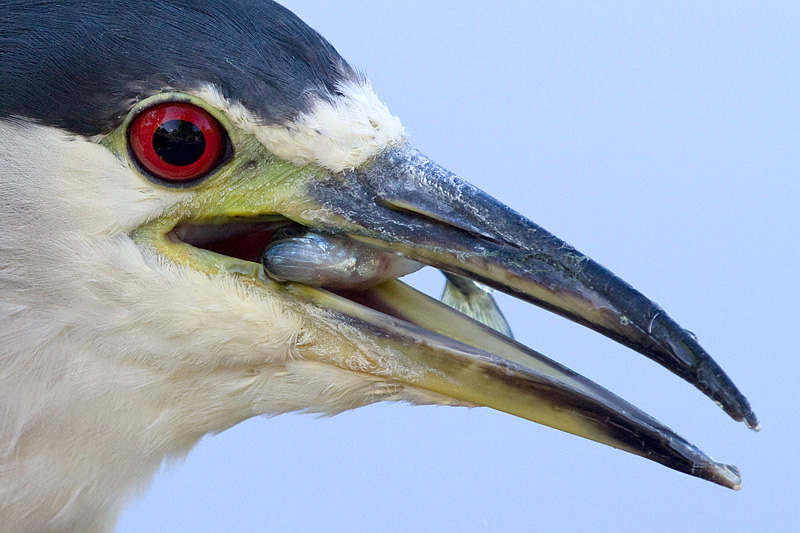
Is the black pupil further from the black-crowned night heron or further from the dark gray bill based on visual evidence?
the dark gray bill

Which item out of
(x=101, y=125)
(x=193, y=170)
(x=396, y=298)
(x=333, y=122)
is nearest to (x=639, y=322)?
(x=396, y=298)

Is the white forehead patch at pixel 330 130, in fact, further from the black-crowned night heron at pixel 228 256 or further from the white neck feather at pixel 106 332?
the white neck feather at pixel 106 332

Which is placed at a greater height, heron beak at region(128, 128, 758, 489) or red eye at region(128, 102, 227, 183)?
red eye at region(128, 102, 227, 183)

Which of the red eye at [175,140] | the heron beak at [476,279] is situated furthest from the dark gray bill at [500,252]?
the red eye at [175,140]

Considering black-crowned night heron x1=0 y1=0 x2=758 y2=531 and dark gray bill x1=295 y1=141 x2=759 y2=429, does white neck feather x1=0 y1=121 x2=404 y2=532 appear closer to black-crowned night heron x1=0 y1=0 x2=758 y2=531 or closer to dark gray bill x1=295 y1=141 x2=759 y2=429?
black-crowned night heron x1=0 y1=0 x2=758 y2=531

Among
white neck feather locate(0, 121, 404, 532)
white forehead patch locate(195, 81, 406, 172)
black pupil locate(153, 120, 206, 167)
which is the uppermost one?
white forehead patch locate(195, 81, 406, 172)

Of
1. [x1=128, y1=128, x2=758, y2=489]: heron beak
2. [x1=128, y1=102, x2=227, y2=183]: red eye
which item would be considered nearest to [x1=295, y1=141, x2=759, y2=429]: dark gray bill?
[x1=128, y1=128, x2=758, y2=489]: heron beak

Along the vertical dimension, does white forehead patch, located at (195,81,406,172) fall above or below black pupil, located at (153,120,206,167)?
above

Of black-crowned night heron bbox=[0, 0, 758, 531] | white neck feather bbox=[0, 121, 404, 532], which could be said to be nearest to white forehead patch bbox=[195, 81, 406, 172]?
black-crowned night heron bbox=[0, 0, 758, 531]
